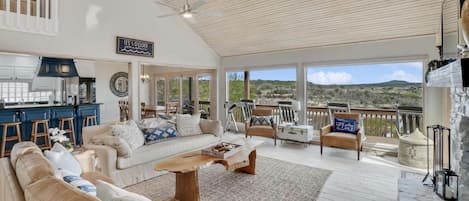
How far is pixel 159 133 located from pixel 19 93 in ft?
19.0

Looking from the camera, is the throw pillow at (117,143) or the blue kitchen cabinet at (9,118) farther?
the blue kitchen cabinet at (9,118)

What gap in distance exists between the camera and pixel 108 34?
5324mm

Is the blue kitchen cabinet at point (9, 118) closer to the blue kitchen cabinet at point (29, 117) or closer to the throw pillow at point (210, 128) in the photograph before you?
the blue kitchen cabinet at point (29, 117)

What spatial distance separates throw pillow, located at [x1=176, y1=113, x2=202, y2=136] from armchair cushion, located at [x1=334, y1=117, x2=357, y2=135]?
2871 millimetres

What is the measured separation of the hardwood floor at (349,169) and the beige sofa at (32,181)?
2.75 m

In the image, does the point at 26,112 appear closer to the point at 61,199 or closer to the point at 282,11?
the point at 61,199

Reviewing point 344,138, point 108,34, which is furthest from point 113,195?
point 108,34

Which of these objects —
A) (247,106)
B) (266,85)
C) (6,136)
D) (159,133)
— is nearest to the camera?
(159,133)

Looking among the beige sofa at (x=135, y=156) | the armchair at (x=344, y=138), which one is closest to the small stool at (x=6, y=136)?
the beige sofa at (x=135, y=156)

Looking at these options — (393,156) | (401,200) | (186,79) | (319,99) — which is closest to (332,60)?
(319,99)

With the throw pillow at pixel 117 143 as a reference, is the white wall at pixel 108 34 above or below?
above

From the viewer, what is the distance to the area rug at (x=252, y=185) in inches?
122

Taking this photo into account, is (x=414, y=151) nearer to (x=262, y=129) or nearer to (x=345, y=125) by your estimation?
(x=345, y=125)

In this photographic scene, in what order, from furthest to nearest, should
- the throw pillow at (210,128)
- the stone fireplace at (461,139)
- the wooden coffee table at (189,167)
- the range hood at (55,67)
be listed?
the range hood at (55,67), the throw pillow at (210,128), the wooden coffee table at (189,167), the stone fireplace at (461,139)
